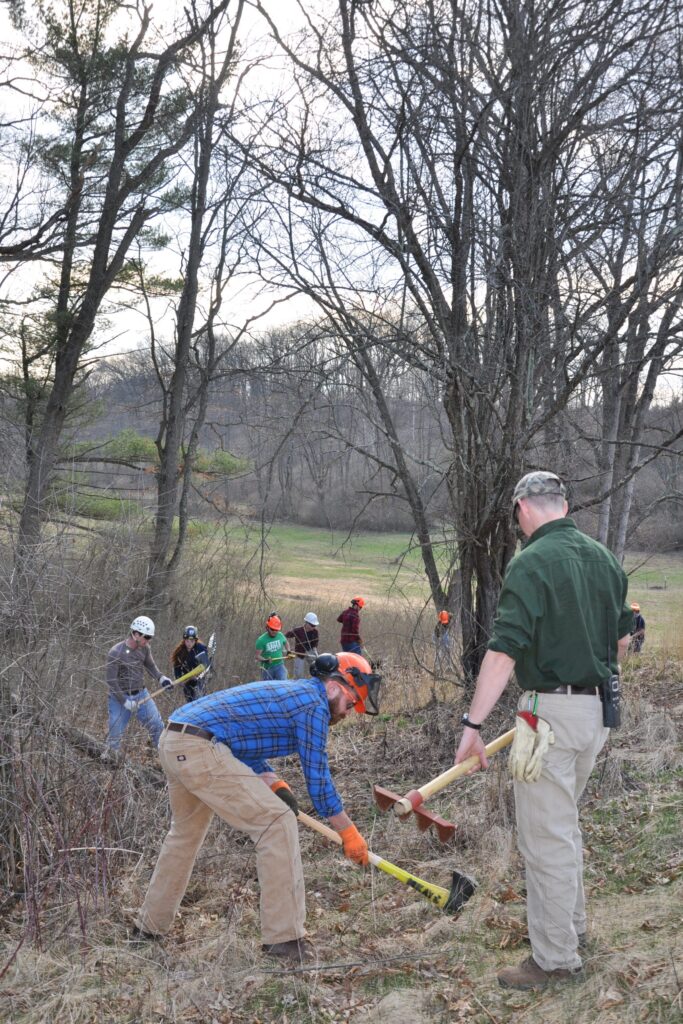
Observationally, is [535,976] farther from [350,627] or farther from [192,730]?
[350,627]

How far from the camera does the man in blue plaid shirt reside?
14.4 feet

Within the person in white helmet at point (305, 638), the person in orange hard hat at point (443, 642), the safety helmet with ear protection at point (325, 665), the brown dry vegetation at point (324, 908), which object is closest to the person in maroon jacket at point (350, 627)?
the person in white helmet at point (305, 638)

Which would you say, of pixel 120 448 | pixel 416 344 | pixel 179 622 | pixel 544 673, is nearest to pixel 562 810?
pixel 544 673

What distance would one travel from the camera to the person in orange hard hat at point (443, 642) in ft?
27.9

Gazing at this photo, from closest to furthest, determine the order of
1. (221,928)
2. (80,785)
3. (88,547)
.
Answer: (221,928) < (80,785) < (88,547)

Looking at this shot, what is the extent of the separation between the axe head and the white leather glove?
122 centimetres

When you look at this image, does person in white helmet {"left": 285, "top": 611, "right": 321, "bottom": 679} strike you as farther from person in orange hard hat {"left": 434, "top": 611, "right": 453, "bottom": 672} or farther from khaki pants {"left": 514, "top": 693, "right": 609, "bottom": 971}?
khaki pants {"left": 514, "top": 693, "right": 609, "bottom": 971}

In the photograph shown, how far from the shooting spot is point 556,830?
3816 mm

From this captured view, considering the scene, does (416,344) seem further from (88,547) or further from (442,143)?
(88,547)

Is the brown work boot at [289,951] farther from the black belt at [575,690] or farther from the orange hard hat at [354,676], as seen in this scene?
the black belt at [575,690]

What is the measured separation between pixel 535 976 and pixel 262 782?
1.48m

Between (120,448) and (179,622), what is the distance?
3.53 metres

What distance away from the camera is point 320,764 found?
4.45 m

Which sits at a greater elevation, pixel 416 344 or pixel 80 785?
pixel 416 344
